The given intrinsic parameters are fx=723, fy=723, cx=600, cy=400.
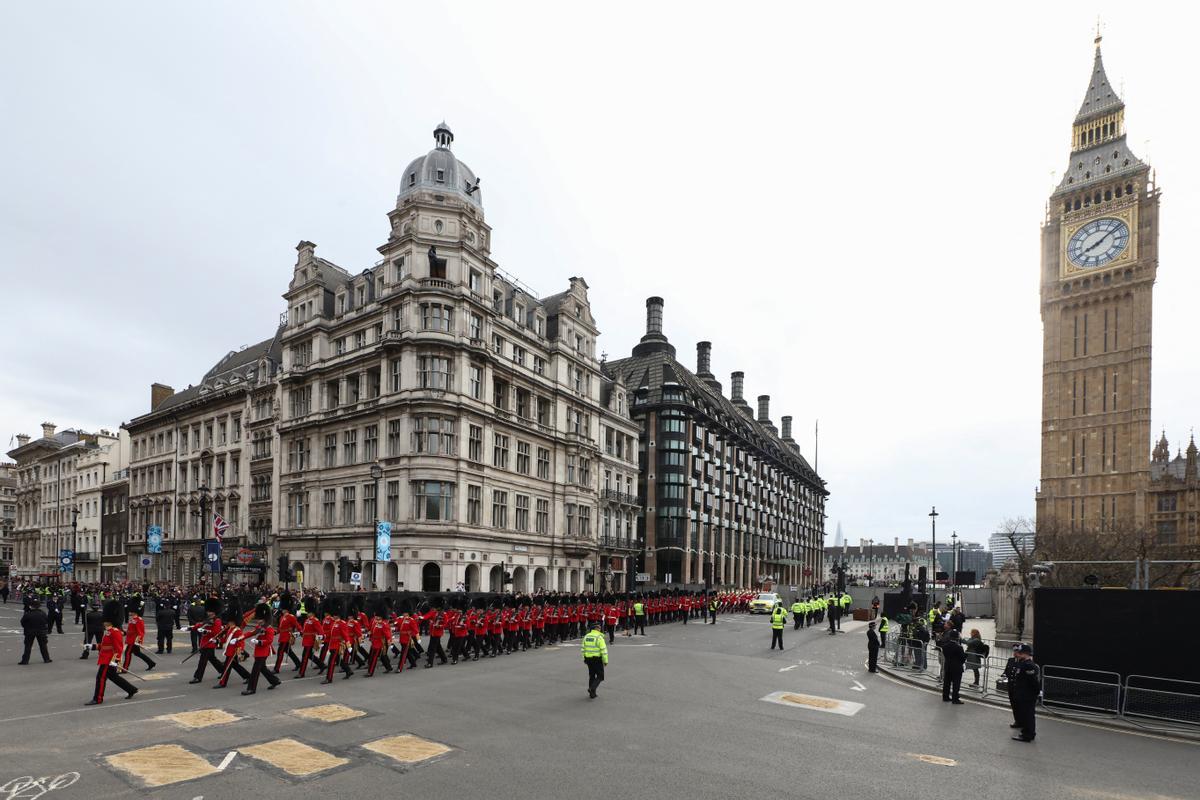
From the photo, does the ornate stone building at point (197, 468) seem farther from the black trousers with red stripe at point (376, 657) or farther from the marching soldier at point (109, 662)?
the marching soldier at point (109, 662)

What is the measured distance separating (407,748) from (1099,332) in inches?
4022

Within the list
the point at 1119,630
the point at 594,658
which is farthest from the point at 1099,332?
the point at 594,658

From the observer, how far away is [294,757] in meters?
10.2

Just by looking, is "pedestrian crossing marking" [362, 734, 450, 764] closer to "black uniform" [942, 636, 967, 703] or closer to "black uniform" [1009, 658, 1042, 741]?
"black uniform" [1009, 658, 1042, 741]

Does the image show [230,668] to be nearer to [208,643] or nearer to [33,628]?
[208,643]

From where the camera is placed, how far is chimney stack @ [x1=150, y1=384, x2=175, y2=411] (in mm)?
72438

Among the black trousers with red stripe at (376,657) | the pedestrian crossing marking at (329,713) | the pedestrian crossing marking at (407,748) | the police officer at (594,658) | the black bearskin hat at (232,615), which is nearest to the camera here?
the pedestrian crossing marking at (407,748)

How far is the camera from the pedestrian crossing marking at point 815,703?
1497cm

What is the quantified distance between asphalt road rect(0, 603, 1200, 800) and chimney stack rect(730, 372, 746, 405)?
289ft

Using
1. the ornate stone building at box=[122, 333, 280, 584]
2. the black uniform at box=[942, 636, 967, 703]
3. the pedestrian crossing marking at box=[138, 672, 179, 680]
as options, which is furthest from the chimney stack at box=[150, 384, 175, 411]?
the black uniform at box=[942, 636, 967, 703]

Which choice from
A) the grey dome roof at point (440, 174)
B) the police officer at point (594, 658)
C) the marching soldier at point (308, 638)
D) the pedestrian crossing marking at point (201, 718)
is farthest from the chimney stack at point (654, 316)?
the pedestrian crossing marking at point (201, 718)

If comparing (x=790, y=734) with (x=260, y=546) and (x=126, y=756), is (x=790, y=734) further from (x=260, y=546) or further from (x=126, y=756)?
(x=260, y=546)

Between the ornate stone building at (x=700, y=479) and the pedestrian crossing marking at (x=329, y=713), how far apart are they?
45.6 m

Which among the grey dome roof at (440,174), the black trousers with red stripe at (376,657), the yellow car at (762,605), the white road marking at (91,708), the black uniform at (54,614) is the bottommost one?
the yellow car at (762,605)
